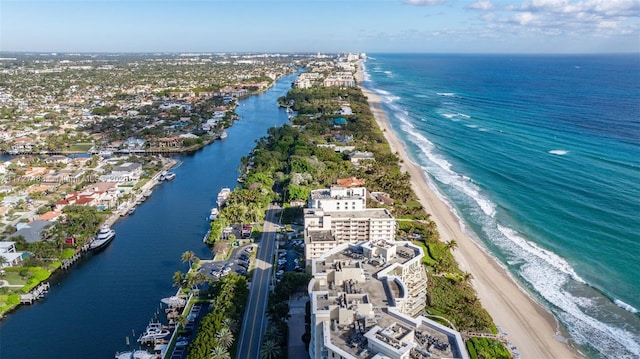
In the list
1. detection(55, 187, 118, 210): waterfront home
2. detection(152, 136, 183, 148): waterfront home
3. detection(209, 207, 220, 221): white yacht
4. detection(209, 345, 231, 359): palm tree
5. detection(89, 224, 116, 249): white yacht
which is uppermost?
detection(152, 136, 183, 148): waterfront home

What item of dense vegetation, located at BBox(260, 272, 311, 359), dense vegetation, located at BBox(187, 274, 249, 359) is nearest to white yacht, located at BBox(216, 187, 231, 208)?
dense vegetation, located at BBox(187, 274, 249, 359)

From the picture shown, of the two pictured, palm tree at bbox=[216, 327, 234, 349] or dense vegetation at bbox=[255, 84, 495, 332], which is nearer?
palm tree at bbox=[216, 327, 234, 349]

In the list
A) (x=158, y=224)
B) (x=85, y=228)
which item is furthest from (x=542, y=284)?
(x=85, y=228)

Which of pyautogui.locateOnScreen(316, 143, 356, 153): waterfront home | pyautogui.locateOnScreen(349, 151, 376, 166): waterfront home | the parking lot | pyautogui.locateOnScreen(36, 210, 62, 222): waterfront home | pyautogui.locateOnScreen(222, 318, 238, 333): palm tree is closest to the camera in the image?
pyautogui.locateOnScreen(222, 318, 238, 333): palm tree

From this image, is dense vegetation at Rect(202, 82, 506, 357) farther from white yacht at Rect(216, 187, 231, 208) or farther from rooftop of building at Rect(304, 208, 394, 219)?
rooftop of building at Rect(304, 208, 394, 219)

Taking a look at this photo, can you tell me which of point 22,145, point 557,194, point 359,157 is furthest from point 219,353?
point 22,145

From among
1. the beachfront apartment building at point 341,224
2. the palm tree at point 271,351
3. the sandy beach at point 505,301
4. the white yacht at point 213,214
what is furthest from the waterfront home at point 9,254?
the sandy beach at point 505,301

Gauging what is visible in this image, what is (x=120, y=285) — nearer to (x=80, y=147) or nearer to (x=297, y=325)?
(x=297, y=325)

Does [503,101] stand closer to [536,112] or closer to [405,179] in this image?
[536,112]
